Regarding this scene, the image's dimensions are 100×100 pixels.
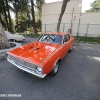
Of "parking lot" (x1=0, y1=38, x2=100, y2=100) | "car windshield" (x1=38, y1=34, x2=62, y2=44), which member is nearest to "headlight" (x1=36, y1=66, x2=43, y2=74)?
"parking lot" (x1=0, y1=38, x2=100, y2=100)

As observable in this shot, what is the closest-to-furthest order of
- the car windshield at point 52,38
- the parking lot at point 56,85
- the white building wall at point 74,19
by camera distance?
the parking lot at point 56,85
the car windshield at point 52,38
the white building wall at point 74,19

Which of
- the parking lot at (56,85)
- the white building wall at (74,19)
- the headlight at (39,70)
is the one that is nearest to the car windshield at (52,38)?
the parking lot at (56,85)

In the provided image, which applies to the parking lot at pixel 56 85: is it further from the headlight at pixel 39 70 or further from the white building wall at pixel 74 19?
the white building wall at pixel 74 19

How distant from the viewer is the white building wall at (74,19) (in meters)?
12.1

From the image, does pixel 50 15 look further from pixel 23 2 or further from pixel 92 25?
pixel 92 25

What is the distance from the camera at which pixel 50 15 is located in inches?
566

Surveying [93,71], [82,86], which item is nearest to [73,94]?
[82,86]

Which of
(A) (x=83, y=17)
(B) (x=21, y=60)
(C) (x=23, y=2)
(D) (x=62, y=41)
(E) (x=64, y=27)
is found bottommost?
(B) (x=21, y=60)

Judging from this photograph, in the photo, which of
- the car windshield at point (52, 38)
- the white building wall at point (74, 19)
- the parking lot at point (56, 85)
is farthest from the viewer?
the white building wall at point (74, 19)

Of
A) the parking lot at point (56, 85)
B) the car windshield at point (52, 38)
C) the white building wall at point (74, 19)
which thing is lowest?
the parking lot at point (56, 85)

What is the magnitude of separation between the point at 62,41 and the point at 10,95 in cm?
289

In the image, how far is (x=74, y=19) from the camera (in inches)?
506

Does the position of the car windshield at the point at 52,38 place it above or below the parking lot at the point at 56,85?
above

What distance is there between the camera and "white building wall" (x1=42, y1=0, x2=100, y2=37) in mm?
12125
